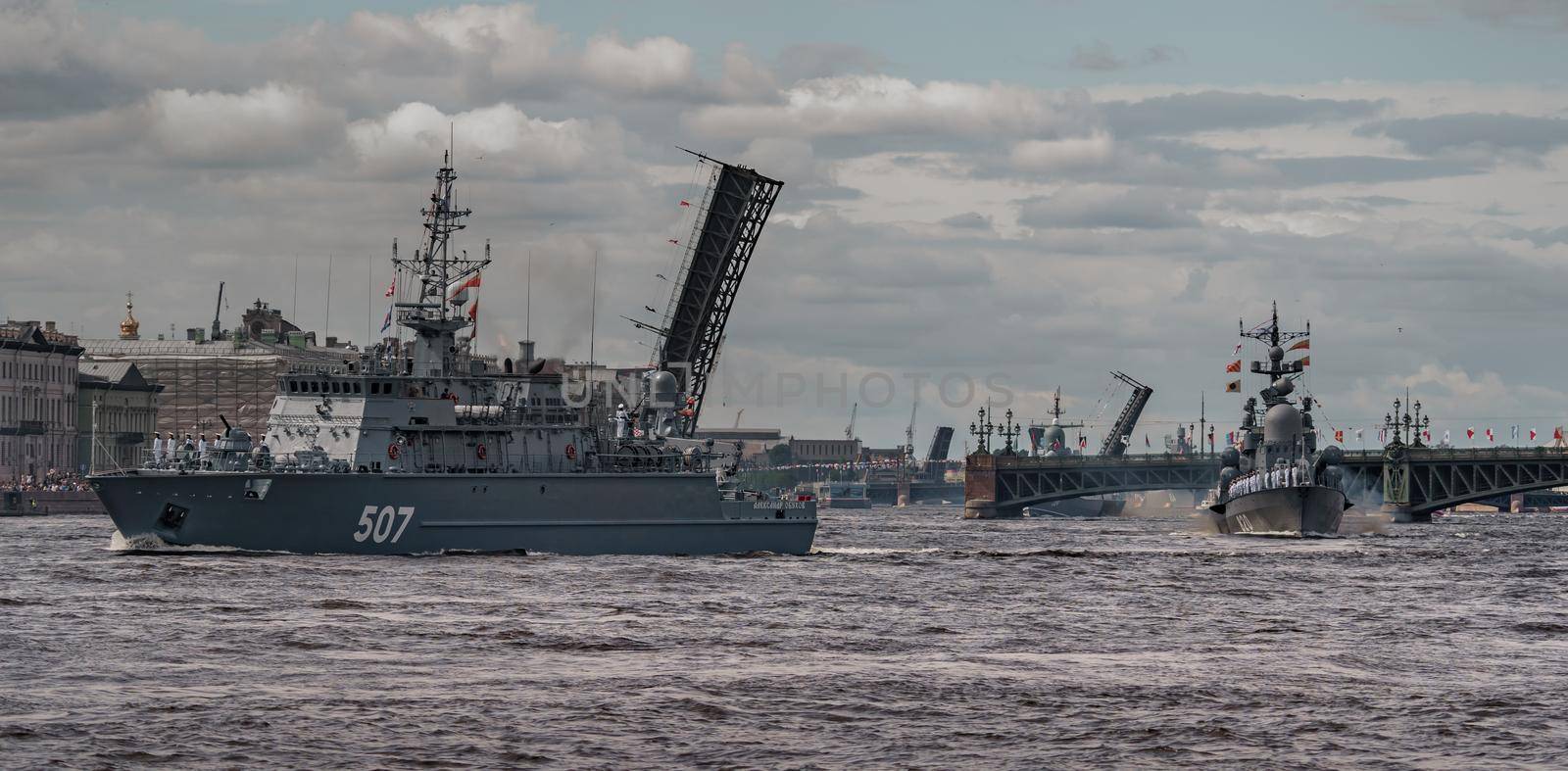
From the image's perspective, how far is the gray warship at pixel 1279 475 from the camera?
290ft

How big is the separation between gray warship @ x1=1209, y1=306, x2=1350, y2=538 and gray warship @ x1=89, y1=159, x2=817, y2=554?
123 ft

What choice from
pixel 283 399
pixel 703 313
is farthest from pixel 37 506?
pixel 283 399

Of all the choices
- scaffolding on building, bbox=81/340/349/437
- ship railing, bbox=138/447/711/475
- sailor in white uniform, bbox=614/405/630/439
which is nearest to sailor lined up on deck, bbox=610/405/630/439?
sailor in white uniform, bbox=614/405/630/439

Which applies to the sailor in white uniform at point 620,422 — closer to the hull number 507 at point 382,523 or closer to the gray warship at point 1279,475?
the hull number 507 at point 382,523

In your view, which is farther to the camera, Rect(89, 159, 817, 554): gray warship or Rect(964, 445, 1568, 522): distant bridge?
Rect(964, 445, 1568, 522): distant bridge

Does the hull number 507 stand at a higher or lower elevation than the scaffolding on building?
lower

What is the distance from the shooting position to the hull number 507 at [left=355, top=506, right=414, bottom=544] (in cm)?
4938

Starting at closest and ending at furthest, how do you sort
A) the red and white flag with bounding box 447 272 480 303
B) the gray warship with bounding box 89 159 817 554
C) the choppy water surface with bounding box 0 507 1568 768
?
the choppy water surface with bounding box 0 507 1568 768 < the gray warship with bounding box 89 159 817 554 < the red and white flag with bounding box 447 272 480 303

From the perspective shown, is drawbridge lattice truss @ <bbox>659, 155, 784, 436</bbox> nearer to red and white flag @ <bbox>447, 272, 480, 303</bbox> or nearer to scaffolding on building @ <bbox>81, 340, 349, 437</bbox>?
red and white flag @ <bbox>447, 272, 480, 303</bbox>

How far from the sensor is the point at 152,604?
3772 cm

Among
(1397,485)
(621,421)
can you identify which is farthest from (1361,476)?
(621,421)

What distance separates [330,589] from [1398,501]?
9194 cm

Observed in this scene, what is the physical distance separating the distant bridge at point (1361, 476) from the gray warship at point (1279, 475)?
807 inches

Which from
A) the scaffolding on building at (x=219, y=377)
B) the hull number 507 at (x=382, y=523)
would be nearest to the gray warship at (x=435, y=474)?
the hull number 507 at (x=382, y=523)
